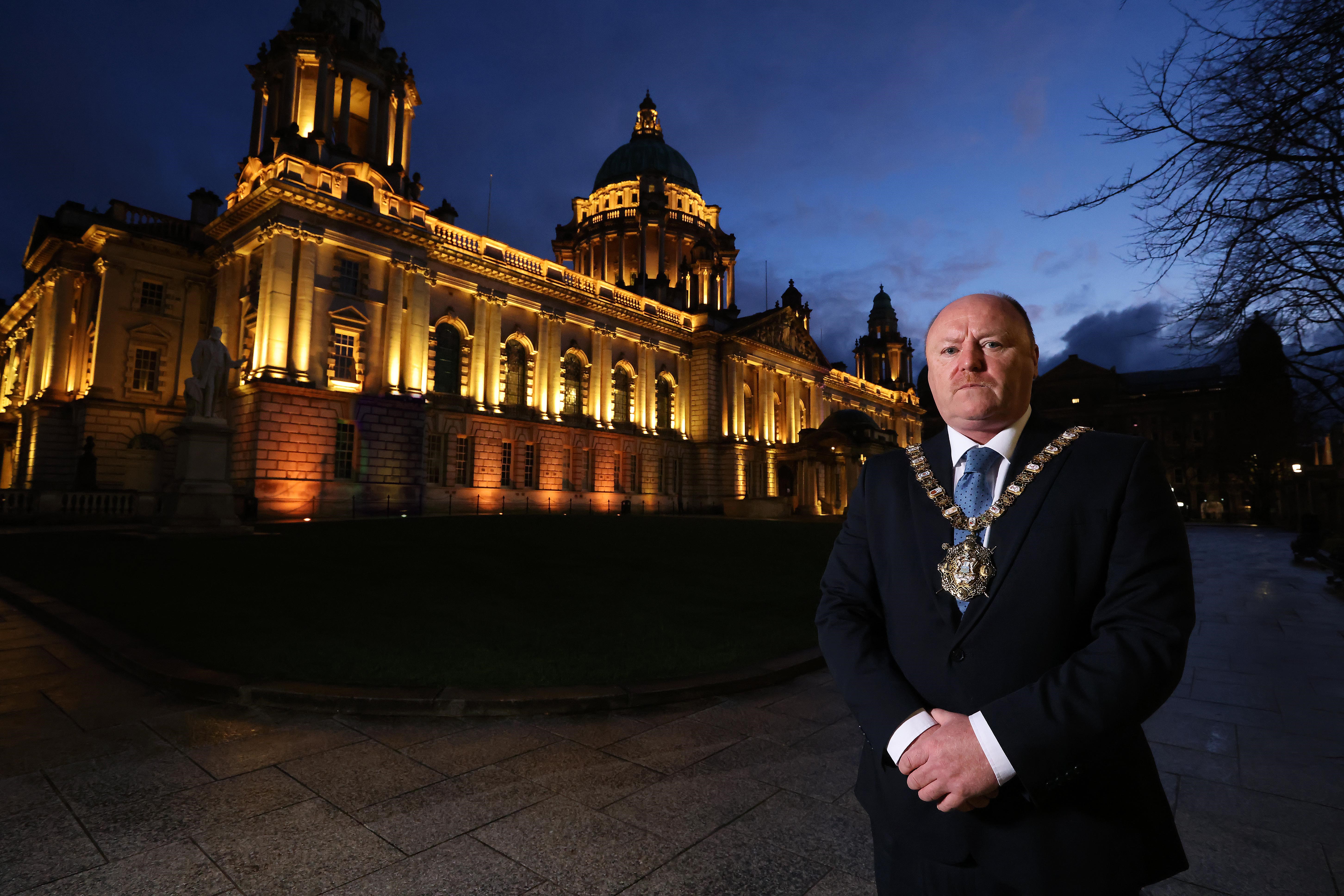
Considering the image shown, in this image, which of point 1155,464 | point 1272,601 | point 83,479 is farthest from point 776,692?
point 83,479

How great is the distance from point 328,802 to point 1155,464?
4.47 m

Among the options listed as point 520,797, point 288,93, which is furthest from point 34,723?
point 288,93

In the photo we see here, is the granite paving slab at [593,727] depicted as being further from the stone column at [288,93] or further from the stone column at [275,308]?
the stone column at [288,93]

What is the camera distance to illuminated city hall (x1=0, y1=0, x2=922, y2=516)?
29188mm

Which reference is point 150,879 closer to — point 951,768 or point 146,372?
point 951,768

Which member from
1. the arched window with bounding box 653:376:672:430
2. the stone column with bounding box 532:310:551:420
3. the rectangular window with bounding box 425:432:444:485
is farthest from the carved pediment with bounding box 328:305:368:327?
the arched window with bounding box 653:376:672:430

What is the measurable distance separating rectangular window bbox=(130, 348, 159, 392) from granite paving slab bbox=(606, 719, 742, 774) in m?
39.7

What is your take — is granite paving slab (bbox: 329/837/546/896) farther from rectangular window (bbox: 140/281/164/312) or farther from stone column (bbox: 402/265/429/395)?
rectangular window (bbox: 140/281/164/312)

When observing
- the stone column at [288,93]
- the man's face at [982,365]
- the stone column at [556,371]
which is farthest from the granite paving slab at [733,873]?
the stone column at [288,93]

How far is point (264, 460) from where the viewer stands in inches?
1077

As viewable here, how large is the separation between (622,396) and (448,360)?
14263mm

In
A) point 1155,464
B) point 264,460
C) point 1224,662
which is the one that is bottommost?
point 1224,662

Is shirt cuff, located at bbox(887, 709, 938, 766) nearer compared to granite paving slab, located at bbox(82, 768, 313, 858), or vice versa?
shirt cuff, located at bbox(887, 709, 938, 766)

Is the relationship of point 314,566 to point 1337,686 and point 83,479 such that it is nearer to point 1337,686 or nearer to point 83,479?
point 1337,686
